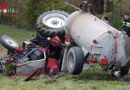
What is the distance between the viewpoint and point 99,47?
25.1 feet

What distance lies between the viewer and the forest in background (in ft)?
66.0

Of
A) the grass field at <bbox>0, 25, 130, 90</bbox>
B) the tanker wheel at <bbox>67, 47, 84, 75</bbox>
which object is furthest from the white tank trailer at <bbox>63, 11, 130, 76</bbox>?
the grass field at <bbox>0, 25, 130, 90</bbox>

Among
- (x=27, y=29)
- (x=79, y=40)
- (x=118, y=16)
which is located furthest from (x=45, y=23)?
(x=27, y=29)

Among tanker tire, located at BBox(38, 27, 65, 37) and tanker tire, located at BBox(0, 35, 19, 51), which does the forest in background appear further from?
tanker tire, located at BBox(0, 35, 19, 51)

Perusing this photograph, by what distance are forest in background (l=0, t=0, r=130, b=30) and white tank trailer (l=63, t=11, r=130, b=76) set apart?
9.71 m

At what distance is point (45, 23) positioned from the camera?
33.5 feet

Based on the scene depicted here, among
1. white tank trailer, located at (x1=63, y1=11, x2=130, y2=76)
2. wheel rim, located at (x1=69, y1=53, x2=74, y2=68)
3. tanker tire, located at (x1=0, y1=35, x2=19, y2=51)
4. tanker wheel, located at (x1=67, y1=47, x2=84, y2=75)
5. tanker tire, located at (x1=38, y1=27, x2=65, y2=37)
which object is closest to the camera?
white tank trailer, located at (x1=63, y1=11, x2=130, y2=76)

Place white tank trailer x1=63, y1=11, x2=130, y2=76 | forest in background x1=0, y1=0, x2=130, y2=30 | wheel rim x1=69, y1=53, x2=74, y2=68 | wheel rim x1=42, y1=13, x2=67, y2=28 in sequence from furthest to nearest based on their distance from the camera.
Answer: forest in background x1=0, y1=0, x2=130, y2=30
wheel rim x1=42, y1=13, x2=67, y2=28
wheel rim x1=69, y1=53, x2=74, y2=68
white tank trailer x1=63, y1=11, x2=130, y2=76

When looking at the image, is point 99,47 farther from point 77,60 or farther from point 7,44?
point 7,44

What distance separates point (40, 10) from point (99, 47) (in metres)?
18.2

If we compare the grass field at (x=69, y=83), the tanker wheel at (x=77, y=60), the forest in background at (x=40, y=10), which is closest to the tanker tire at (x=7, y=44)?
the grass field at (x=69, y=83)

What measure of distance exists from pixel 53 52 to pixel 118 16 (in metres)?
10.1

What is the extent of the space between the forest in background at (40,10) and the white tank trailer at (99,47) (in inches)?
382

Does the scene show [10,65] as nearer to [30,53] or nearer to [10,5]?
[30,53]
